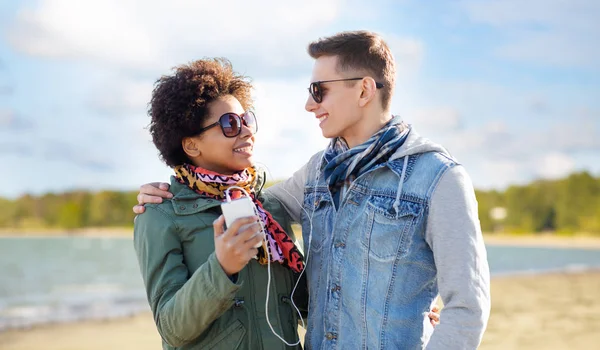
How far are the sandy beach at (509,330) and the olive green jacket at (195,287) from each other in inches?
350

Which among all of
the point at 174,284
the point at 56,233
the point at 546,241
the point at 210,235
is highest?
the point at 210,235

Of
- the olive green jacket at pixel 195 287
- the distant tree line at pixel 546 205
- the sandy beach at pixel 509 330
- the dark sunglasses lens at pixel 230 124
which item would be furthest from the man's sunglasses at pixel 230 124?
the distant tree line at pixel 546 205

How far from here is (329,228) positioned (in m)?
3.24

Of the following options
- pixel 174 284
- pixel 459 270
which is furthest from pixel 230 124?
pixel 459 270

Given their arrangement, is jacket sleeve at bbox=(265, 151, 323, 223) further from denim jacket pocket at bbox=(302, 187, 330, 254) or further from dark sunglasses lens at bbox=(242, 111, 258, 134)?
dark sunglasses lens at bbox=(242, 111, 258, 134)

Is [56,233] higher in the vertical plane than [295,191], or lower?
lower

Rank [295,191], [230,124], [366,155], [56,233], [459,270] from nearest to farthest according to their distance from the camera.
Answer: [459,270], [366,155], [230,124], [295,191], [56,233]

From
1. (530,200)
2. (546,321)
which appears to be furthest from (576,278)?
(530,200)

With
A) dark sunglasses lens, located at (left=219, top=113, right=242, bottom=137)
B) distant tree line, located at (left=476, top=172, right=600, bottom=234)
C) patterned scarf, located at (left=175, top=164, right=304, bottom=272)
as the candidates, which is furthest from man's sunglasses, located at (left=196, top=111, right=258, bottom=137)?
A: distant tree line, located at (left=476, top=172, right=600, bottom=234)

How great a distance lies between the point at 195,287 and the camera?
2.82 m

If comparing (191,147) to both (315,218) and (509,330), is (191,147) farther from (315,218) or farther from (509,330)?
(509,330)

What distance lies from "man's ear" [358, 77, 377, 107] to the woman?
1.92 feet

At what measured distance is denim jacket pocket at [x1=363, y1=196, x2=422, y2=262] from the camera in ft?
9.62

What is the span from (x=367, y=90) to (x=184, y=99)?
34.8 inches
